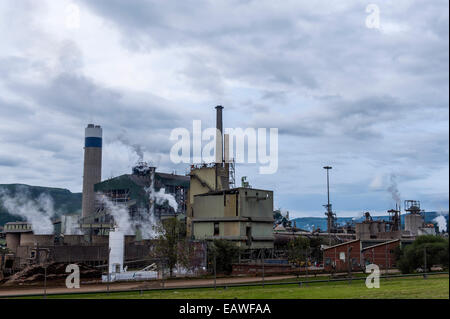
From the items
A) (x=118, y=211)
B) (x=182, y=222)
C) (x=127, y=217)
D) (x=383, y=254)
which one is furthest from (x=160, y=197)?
(x=383, y=254)

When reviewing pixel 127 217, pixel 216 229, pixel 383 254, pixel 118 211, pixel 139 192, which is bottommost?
pixel 383 254

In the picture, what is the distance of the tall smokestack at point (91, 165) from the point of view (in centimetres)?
12750

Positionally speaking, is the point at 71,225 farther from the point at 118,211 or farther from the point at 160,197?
the point at 160,197

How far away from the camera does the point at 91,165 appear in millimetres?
129625

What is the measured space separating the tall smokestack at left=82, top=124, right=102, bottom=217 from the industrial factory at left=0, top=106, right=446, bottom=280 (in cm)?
26

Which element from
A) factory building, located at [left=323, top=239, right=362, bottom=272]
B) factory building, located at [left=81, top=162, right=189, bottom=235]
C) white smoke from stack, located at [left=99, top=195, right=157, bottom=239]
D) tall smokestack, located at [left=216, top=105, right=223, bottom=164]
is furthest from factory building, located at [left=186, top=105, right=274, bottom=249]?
factory building, located at [left=81, top=162, right=189, bottom=235]

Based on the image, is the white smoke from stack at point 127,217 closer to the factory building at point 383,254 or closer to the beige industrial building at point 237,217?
the beige industrial building at point 237,217

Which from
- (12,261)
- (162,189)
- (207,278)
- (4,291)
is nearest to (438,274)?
(207,278)

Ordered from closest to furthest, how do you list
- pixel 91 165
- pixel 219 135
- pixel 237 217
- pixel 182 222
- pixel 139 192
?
pixel 182 222, pixel 237 217, pixel 219 135, pixel 139 192, pixel 91 165

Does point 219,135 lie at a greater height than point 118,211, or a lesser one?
greater

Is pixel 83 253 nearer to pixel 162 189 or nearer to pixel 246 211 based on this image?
pixel 246 211

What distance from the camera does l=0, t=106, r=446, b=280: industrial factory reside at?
6031cm

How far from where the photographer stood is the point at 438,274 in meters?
37.6

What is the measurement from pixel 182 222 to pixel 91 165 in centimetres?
7426
